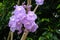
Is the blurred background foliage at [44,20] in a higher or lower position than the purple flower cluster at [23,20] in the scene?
lower

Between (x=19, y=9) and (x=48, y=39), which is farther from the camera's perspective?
(x=48, y=39)

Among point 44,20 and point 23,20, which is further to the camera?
point 44,20

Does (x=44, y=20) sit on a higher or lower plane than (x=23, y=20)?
lower

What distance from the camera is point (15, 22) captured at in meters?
1.05

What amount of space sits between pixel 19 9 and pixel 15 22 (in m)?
0.08

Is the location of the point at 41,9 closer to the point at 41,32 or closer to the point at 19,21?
the point at 41,32

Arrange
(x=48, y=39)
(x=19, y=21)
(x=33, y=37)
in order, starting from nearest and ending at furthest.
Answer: (x=19, y=21), (x=48, y=39), (x=33, y=37)

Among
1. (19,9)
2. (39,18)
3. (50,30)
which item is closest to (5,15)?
(39,18)

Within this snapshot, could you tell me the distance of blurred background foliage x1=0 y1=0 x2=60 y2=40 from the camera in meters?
2.04

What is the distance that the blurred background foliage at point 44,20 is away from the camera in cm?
204

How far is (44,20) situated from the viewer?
6.86 ft

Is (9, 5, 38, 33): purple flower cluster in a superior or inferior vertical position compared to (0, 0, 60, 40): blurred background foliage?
superior

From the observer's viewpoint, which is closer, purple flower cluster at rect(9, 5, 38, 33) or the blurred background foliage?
purple flower cluster at rect(9, 5, 38, 33)

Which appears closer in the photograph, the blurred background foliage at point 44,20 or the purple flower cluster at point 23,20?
the purple flower cluster at point 23,20
